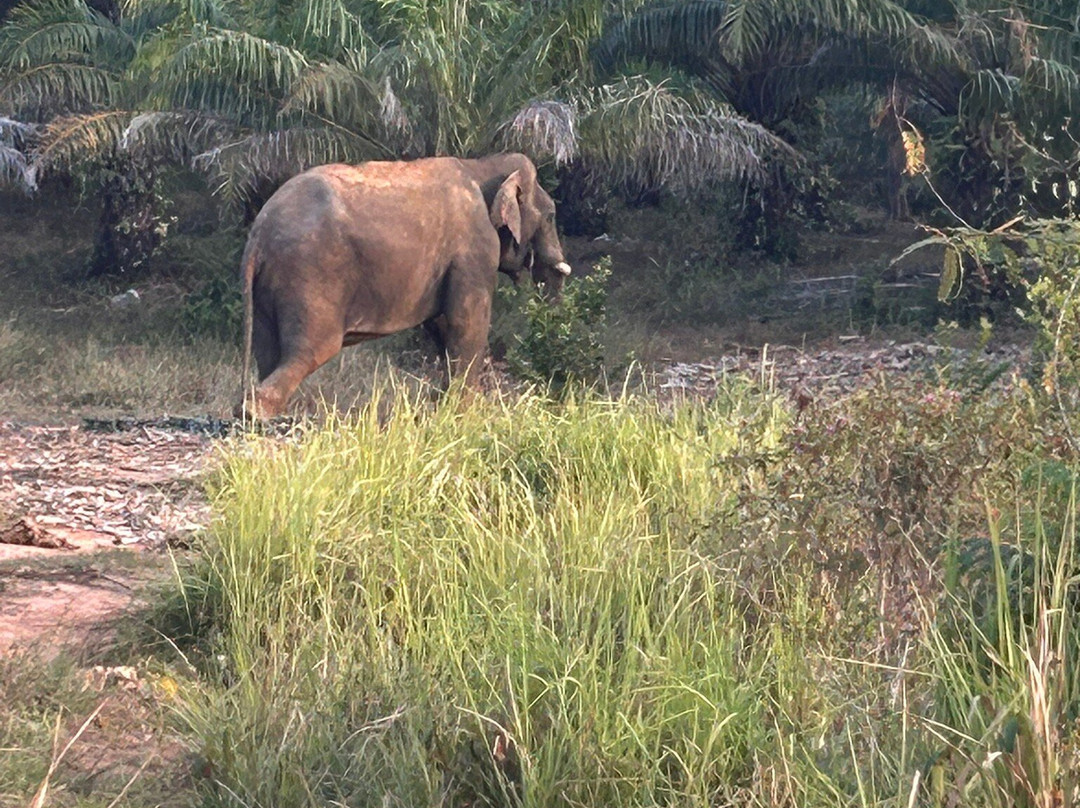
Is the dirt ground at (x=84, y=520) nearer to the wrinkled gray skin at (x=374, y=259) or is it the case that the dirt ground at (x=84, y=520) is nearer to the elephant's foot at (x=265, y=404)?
the elephant's foot at (x=265, y=404)

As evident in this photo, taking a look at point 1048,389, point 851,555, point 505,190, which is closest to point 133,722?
point 851,555

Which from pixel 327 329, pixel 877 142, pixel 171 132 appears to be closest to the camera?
pixel 327 329

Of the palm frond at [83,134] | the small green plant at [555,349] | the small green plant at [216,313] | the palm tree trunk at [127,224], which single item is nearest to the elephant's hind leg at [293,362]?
the small green plant at [555,349]

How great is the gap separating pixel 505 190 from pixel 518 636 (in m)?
5.61

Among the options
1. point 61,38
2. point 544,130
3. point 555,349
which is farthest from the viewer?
point 61,38

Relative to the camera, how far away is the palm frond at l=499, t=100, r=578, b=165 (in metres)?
11.4

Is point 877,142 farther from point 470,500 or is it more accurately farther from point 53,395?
point 470,500

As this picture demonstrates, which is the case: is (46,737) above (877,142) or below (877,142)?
above

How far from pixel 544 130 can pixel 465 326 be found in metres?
2.83

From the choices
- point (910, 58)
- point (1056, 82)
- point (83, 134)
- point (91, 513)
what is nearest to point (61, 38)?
point (83, 134)

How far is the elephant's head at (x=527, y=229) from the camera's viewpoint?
942 cm

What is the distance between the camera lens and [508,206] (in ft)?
30.9

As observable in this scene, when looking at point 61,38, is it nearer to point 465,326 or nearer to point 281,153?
point 281,153

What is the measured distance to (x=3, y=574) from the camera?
224 inches
